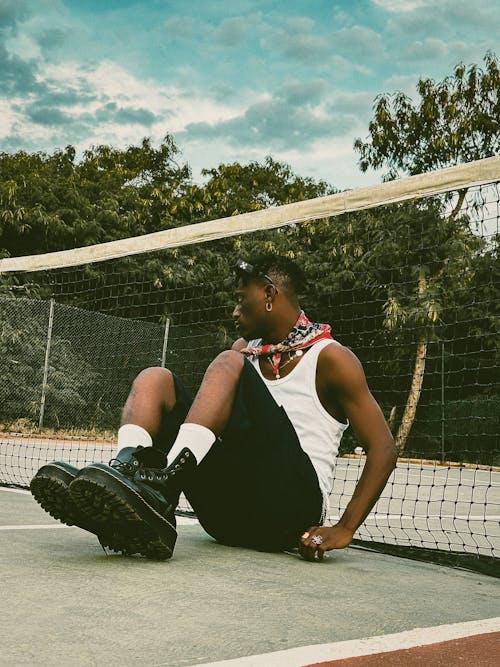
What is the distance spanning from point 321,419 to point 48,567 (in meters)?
1.15

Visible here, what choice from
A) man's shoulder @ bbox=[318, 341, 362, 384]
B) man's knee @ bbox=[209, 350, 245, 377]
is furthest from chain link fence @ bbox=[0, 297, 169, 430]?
man's knee @ bbox=[209, 350, 245, 377]

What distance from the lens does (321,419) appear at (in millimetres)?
3541

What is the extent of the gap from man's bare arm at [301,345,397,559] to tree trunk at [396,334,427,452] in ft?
13.7

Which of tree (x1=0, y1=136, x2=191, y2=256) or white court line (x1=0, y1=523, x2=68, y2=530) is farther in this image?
tree (x1=0, y1=136, x2=191, y2=256)

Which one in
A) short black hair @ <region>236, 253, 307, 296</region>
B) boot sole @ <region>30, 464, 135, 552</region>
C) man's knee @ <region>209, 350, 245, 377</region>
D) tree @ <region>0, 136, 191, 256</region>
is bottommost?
boot sole @ <region>30, 464, 135, 552</region>

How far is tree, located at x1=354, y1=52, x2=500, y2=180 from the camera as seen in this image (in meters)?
19.2

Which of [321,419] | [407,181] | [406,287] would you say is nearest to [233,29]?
[406,287]

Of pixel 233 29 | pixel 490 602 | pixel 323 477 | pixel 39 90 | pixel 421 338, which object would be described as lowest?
pixel 490 602

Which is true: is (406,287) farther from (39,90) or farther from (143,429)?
(39,90)

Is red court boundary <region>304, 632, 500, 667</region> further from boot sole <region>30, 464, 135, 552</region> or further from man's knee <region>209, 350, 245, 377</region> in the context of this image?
man's knee <region>209, 350, 245, 377</region>

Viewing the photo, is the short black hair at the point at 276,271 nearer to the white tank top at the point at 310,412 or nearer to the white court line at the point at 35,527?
the white tank top at the point at 310,412

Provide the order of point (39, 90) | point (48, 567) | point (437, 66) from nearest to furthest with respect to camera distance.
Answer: point (48, 567)
point (437, 66)
point (39, 90)

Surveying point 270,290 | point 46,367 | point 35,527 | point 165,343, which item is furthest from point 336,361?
point 46,367

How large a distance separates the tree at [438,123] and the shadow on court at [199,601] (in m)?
16.4
